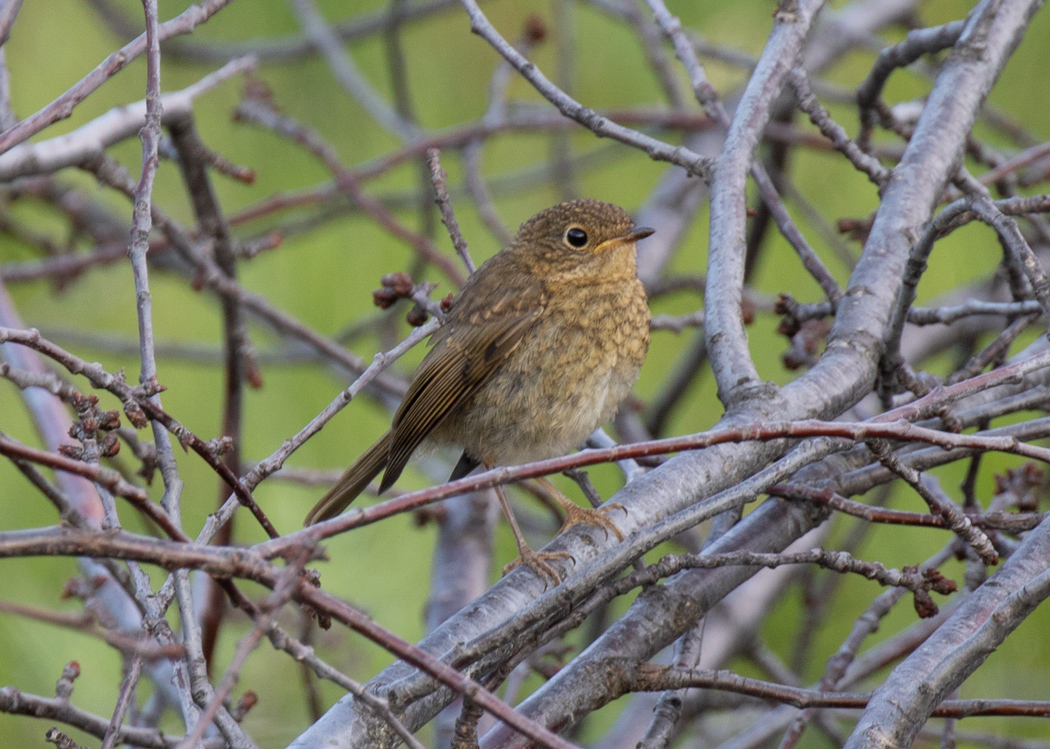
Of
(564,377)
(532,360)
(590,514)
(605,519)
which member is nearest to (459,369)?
(532,360)

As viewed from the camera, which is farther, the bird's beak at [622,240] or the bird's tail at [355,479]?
the bird's beak at [622,240]

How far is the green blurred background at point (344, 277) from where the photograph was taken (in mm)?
4668

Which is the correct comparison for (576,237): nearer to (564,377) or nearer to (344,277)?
(564,377)

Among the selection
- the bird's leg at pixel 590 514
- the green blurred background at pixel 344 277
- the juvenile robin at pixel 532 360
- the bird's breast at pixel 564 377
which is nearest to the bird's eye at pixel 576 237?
the juvenile robin at pixel 532 360

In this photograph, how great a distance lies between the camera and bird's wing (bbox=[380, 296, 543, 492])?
3.46m

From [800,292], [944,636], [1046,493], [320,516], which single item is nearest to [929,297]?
[800,292]

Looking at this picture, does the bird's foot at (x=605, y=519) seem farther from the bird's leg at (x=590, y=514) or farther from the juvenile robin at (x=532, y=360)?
the juvenile robin at (x=532, y=360)

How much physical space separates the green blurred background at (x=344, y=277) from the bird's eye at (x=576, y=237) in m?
1.06

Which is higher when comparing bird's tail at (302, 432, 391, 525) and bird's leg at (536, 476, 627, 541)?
bird's tail at (302, 432, 391, 525)

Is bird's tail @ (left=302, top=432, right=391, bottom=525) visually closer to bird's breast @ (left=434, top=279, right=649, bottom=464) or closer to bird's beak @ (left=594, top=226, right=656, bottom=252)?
bird's breast @ (left=434, top=279, right=649, bottom=464)

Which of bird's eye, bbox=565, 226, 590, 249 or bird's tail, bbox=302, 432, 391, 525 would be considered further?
bird's eye, bbox=565, 226, 590, 249

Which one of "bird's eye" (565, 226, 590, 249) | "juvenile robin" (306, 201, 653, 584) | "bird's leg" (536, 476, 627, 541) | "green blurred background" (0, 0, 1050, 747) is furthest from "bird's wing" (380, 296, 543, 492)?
"green blurred background" (0, 0, 1050, 747)

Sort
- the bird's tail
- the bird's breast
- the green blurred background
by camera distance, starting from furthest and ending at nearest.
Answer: the green blurred background → the bird's tail → the bird's breast

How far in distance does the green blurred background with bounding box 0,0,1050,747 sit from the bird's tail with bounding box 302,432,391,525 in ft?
1.48
